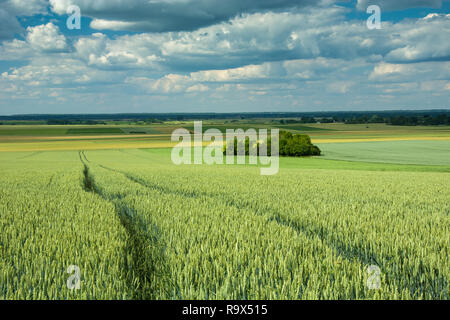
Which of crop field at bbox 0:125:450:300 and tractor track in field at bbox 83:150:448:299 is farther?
tractor track in field at bbox 83:150:448:299

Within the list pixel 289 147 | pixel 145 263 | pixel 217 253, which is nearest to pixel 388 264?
pixel 217 253

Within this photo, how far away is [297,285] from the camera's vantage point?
13.1 feet

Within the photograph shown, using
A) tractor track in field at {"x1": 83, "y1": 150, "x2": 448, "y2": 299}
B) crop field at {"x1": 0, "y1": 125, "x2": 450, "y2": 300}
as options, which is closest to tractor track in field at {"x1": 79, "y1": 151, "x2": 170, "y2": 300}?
crop field at {"x1": 0, "y1": 125, "x2": 450, "y2": 300}

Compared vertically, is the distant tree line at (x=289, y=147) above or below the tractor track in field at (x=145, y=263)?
below

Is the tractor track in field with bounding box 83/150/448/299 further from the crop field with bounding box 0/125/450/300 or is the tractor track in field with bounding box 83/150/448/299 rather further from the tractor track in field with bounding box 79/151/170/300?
the tractor track in field with bounding box 79/151/170/300

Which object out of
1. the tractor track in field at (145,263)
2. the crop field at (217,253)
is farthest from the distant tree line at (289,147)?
the tractor track in field at (145,263)

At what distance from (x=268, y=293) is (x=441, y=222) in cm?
566

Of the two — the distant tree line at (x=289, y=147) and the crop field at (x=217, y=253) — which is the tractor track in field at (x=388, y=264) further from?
the distant tree line at (x=289, y=147)

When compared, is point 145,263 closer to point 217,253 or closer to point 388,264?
point 217,253

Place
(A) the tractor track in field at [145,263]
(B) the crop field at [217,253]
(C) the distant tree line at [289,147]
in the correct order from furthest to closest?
(C) the distant tree line at [289,147], (A) the tractor track in field at [145,263], (B) the crop field at [217,253]

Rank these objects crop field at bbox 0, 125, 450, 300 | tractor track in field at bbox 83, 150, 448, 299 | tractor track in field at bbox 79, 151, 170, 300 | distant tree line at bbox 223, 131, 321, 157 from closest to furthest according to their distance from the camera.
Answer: crop field at bbox 0, 125, 450, 300 → tractor track in field at bbox 83, 150, 448, 299 → tractor track in field at bbox 79, 151, 170, 300 → distant tree line at bbox 223, 131, 321, 157

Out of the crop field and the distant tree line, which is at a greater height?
the crop field
